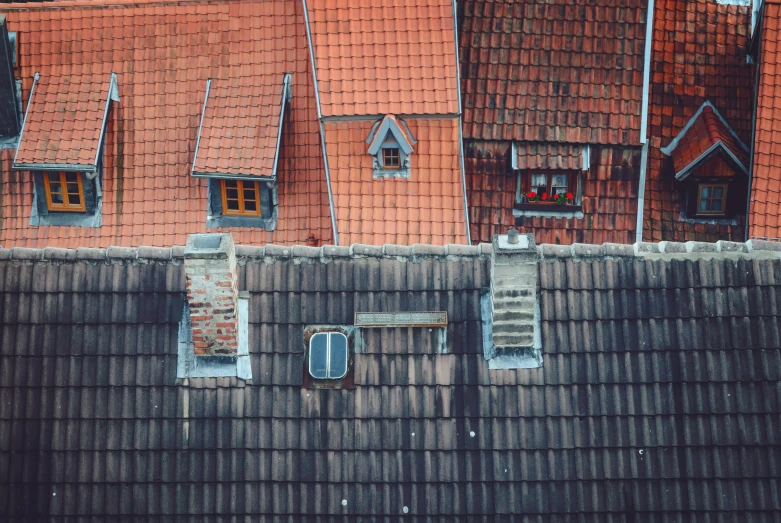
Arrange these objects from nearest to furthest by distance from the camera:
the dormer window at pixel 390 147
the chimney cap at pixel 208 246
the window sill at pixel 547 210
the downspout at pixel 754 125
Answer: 1. the chimney cap at pixel 208 246
2. the dormer window at pixel 390 147
3. the downspout at pixel 754 125
4. the window sill at pixel 547 210

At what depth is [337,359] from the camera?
56.7ft

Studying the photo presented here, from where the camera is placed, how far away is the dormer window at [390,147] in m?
24.0

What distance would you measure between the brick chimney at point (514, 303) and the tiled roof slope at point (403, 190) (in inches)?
273

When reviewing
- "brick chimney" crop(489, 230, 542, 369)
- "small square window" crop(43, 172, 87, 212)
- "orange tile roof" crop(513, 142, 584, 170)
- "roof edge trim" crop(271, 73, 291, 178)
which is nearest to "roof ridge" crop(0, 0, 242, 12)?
"roof edge trim" crop(271, 73, 291, 178)

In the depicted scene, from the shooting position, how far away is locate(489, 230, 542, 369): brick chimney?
54.3ft

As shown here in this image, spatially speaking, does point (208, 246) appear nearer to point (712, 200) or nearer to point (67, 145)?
point (67, 145)

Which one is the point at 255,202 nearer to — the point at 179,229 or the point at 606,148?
the point at 179,229

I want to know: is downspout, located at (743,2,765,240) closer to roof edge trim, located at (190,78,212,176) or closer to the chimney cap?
roof edge trim, located at (190,78,212,176)

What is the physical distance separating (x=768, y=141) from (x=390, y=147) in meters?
8.24

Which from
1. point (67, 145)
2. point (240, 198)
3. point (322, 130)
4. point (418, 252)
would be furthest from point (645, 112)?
point (67, 145)

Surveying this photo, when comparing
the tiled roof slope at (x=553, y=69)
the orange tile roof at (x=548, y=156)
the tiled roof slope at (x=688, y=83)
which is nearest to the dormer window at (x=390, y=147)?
the tiled roof slope at (x=553, y=69)

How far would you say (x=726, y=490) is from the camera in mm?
16781

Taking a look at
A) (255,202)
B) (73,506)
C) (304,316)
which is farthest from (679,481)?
(255,202)

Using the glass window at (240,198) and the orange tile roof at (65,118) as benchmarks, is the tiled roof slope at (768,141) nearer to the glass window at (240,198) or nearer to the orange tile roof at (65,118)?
the glass window at (240,198)
